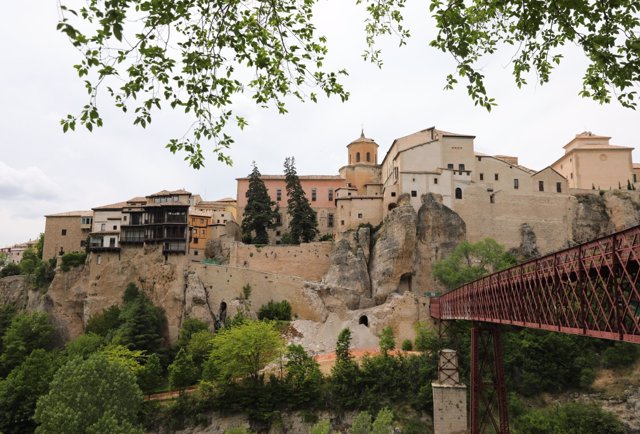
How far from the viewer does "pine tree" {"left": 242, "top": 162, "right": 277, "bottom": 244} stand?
2051 inches

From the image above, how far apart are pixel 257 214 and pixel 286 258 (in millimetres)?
6587

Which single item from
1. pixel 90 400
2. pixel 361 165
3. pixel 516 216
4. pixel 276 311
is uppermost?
pixel 361 165

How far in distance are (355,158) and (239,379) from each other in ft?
111

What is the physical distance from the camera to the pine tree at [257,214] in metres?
52.1

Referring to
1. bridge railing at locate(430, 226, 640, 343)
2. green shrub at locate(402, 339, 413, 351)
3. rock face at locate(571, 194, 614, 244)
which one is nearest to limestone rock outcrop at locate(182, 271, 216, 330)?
green shrub at locate(402, 339, 413, 351)

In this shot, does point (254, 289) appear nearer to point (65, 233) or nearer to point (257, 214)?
point (257, 214)

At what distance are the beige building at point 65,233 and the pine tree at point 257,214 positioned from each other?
17084 millimetres

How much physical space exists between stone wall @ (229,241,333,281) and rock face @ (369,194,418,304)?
5.32m

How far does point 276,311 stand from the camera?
42250 millimetres

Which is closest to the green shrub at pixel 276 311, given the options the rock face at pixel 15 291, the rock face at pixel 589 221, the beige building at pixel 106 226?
the beige building at pixel 106 226

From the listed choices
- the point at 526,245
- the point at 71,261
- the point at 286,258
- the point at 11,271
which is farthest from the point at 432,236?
the point at 11,271

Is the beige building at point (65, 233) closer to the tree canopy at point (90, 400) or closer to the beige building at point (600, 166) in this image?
the tree canopy at point (90, 400)

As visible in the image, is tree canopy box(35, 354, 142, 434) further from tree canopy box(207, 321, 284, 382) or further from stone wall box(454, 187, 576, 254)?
stone wall box(454, 187, 576, 254)

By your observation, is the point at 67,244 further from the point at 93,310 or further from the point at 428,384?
the point at 428,384
